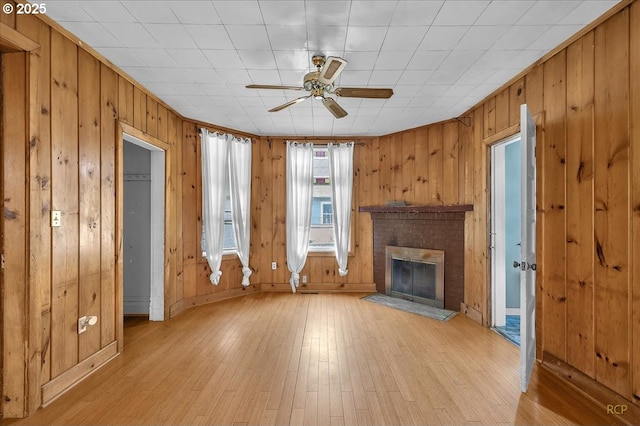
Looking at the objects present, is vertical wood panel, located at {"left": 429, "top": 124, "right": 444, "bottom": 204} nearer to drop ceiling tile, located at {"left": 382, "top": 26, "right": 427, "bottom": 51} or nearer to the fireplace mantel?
the fireplace mantel

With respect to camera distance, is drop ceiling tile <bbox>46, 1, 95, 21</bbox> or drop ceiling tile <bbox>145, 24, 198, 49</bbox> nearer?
drop ceiling tile <bbox>46, 1, 95, 21</bbox>

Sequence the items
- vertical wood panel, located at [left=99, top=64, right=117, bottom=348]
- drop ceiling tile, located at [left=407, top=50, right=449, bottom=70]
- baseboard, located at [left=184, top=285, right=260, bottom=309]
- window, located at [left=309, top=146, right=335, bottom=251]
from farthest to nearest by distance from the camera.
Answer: window, located at [left=309, top=146, right=335, bottom=251]
baseboard, located at [left=184, top=285, right=260, bottom=309]
vertical wood panel, located at [left=99, top=64, right=117, bottom=348]
drop ceiling tile, located at [left=407, top=50, right=449, bottom=70]

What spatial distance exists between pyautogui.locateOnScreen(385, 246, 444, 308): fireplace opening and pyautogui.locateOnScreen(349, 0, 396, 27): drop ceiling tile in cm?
310

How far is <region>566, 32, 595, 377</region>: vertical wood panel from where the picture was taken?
2.15m

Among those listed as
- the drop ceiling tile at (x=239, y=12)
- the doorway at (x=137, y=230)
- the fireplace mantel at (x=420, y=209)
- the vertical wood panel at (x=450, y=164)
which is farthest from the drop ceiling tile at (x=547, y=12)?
the doorway at (x=137, y=230)

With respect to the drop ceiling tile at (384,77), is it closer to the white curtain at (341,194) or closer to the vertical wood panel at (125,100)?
the white curtain at (341,194)

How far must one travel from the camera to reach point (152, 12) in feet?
6.44

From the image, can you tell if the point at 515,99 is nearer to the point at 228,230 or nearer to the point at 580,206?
the point at 580,206

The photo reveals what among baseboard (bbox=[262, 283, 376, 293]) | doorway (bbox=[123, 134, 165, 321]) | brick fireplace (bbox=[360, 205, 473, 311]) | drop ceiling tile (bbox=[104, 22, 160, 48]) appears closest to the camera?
drop ceiling tile (bbox=[104, 22, 160, 48])

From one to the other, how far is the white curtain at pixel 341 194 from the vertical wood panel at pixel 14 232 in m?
3.63

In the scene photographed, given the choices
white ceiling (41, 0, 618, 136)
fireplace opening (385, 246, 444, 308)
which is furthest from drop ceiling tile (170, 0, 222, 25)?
fireplace opening (385, 246, 444, 308)

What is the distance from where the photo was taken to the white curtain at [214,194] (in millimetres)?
4191

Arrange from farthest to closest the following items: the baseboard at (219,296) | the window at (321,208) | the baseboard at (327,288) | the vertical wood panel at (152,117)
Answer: the window at (321,208) → the baseboard at (327,288) → the baseboard at (219,296) → the vertical wood panel at (152,117)

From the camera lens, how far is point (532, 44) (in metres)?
2.32
